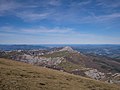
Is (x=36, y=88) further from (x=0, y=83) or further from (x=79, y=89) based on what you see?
(x=79, y=89)

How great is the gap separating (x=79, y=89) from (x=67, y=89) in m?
3.37

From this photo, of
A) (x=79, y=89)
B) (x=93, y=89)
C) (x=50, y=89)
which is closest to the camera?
(x=50, y=89)

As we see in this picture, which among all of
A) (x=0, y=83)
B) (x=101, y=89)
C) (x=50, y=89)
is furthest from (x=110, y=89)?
(x=0, y=83)

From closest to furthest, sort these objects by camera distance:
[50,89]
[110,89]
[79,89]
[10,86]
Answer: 1. [10,86]
2. [50,89]
3. [79,89]
4. [110,89]

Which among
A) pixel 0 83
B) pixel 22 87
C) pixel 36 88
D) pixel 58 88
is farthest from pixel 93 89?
pixel 0 83

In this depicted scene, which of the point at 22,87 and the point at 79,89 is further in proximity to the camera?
the point at 79,89

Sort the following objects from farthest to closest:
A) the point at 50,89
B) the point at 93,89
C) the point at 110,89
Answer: the point at 110,89 → the point at 93,89 → the point at 50,89

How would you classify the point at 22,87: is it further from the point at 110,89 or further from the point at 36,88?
the point at 110,89

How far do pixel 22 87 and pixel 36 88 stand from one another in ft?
8.49

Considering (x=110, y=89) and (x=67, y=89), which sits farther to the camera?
(x=110, y=89)

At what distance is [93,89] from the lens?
3850 cm

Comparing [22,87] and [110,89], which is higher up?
[22,87]

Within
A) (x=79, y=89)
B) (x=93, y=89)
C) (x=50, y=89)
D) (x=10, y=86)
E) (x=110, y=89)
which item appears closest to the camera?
(x=10, y=86)

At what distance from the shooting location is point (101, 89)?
129 ft
